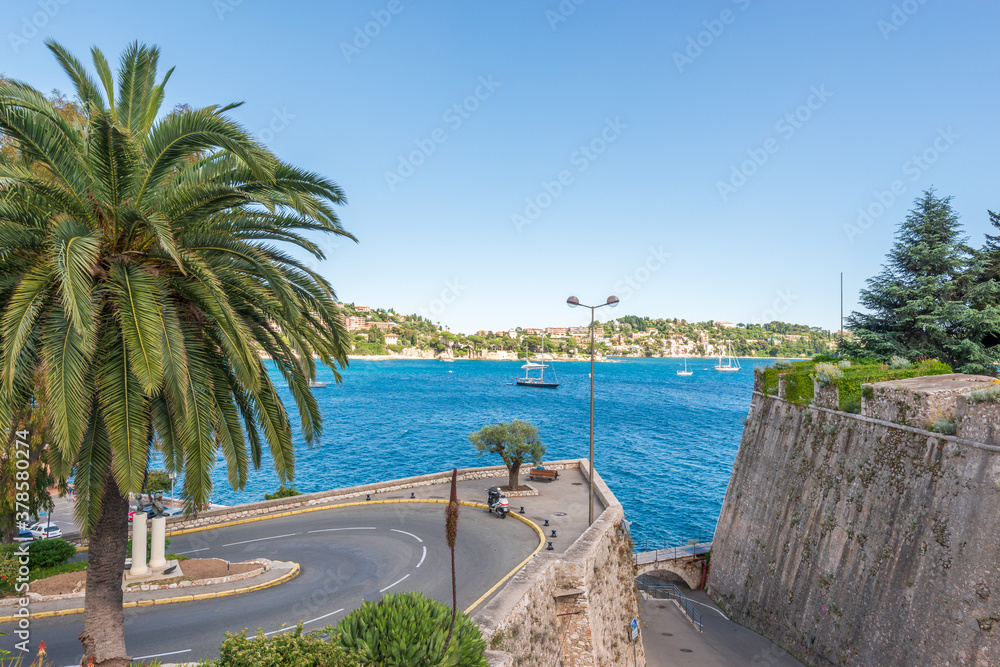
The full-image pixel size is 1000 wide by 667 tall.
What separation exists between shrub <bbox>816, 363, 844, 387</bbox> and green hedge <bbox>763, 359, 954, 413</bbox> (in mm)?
140

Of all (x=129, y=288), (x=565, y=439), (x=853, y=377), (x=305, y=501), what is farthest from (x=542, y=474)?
(x=565, y=439)

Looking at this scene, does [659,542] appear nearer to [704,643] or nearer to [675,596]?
[675,596]

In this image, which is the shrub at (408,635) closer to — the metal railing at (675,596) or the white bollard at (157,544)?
the white bollard at (157,544)

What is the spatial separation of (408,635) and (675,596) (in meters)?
22.3

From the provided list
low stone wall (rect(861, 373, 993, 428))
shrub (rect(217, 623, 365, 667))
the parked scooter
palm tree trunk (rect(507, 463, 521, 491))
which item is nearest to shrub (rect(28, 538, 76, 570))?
shrub (rect(217, 623, 365, 667))

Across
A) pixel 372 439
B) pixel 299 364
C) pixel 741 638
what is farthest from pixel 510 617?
pixel 372 439

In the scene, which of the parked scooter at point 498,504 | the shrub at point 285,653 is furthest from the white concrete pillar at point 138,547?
the parked scooter at point 498,504

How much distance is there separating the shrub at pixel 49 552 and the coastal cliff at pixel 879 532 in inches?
1002

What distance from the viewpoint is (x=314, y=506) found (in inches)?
963

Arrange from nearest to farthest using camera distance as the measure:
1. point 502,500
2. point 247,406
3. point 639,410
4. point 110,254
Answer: point 110,254 < point 247,406 < point 502,500 < point 639,410

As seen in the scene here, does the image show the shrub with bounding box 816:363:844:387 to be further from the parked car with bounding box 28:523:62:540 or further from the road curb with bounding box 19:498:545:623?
the parked car with bounding box 28:523:62:540

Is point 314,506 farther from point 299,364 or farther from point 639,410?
point 639,410

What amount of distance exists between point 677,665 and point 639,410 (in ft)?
264

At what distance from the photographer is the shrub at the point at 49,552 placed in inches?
643
